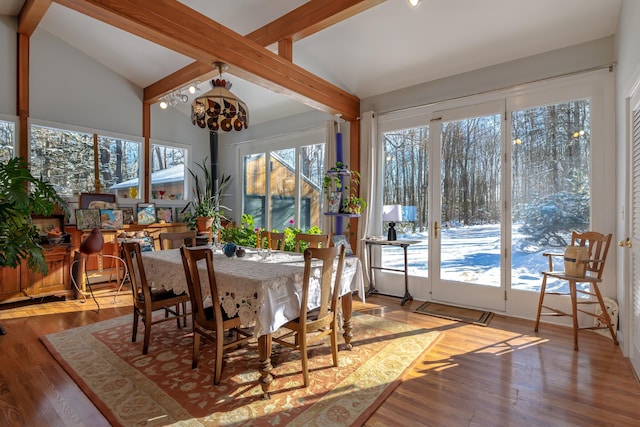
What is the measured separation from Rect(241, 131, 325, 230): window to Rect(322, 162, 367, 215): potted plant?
0.72 meters

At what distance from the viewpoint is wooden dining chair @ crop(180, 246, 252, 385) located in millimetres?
2164

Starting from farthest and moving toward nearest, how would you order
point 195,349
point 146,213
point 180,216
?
1. point 180,216
2. point 146,213
3. point 195,349

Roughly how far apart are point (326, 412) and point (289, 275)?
2.80 feet

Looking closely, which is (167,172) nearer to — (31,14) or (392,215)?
(31,14)

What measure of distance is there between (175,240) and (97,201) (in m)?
2.29

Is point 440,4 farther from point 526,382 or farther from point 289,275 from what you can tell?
point 526,382

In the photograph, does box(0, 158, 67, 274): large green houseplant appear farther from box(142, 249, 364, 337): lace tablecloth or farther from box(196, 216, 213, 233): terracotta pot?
box(196, 216, 213, 233): terracotta pot

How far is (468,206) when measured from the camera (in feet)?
13.3

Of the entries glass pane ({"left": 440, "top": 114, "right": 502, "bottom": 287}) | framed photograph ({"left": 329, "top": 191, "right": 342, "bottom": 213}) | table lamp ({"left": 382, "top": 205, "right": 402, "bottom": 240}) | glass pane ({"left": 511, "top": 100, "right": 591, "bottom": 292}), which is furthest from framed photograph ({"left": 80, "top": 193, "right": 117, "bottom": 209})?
glass pane ({"left": 511, "top": 100, "right": 591, "bottom": 292})

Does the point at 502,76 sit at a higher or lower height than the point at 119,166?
higher

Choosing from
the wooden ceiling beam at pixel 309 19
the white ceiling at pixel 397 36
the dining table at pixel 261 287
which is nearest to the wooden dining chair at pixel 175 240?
the dining table at pixel 261 287

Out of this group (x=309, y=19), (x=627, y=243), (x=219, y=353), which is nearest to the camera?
(x=219, y=353)

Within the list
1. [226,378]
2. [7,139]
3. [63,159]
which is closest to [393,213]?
[226,378]

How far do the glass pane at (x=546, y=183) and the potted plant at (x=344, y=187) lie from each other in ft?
6.24
